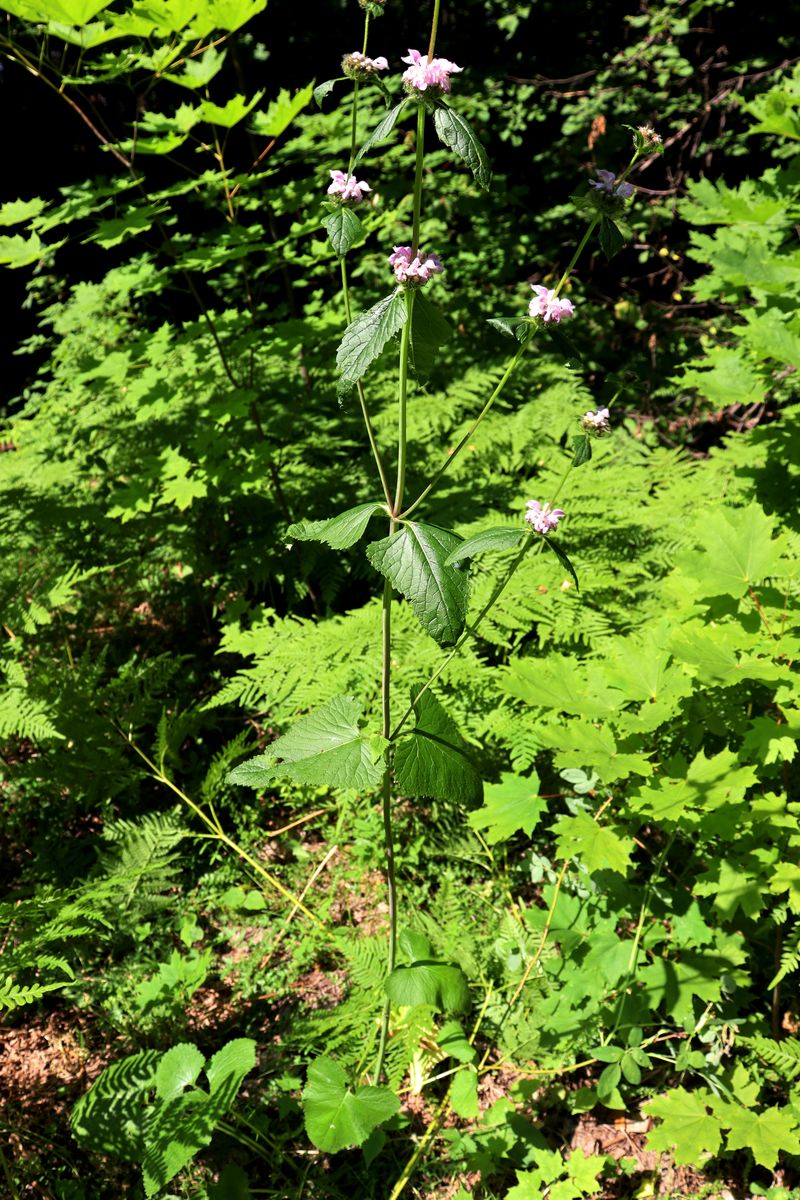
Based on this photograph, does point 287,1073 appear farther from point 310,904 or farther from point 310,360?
point 310,360

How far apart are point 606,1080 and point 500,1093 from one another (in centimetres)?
42

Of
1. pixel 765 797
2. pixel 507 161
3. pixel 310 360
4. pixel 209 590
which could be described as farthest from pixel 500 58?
pixel 765 797

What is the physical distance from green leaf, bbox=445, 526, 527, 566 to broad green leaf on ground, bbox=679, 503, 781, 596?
0.85 meters

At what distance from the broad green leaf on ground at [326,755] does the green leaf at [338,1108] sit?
2.44 ft

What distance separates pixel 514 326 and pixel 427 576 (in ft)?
1.46

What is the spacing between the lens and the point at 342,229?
1.18 m

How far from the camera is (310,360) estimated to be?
12.1 feet

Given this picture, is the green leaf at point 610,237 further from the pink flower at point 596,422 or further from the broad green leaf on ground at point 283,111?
the broad green leaf on ground at point 283,111

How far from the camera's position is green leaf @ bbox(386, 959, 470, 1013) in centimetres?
154

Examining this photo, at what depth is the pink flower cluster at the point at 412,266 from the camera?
1.08 metres

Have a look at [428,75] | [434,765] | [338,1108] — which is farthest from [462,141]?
[338,1108]

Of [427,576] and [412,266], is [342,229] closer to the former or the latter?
[412,266]

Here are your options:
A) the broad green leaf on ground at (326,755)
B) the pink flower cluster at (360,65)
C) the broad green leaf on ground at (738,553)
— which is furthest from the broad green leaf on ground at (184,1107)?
the pink flower cluster at (360,65)

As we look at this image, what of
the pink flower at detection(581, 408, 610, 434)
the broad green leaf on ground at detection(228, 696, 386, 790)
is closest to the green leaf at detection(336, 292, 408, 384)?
the pink flower at detection(581, 408, 610, 434)
